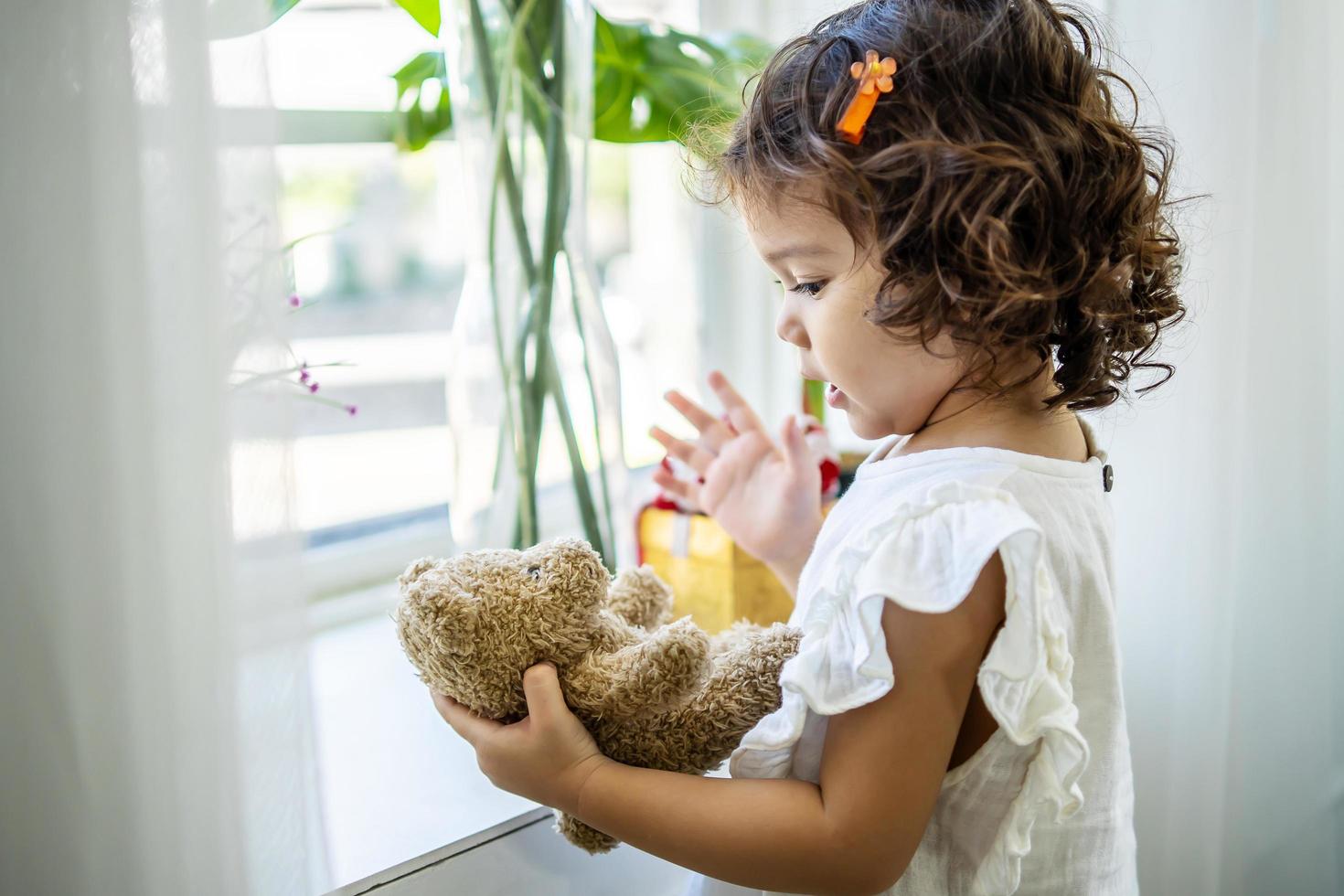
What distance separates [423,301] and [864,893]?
3.56ft

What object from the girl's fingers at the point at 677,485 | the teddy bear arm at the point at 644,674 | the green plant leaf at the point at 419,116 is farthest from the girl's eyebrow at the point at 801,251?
the green plant leaf at the point at 419,116

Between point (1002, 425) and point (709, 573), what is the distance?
43cm

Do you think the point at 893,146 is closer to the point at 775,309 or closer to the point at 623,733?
the point at 623,733

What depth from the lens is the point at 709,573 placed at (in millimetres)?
993

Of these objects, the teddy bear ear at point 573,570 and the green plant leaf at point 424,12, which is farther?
the green plant leaf at point 424,12

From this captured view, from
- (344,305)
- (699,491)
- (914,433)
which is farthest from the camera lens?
(344,305)

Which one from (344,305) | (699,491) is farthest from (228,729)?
(344,305)

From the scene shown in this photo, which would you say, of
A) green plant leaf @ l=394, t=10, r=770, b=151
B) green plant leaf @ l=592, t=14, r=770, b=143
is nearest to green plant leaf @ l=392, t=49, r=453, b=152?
green plant leaf @ l=394, t=10, r=770, b=151

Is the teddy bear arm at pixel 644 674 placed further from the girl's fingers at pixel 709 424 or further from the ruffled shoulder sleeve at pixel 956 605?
the girl's fingers at pixel 709 424

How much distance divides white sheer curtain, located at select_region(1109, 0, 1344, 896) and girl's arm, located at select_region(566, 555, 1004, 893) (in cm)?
60

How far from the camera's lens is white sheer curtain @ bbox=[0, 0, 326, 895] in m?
0.54

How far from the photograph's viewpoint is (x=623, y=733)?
58 cm

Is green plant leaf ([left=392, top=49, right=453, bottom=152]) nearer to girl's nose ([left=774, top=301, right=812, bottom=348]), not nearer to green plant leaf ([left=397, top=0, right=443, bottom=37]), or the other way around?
green plant leaf ([left=397, top=0, right=443, bottom=37])

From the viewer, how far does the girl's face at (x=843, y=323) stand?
1.95ft
